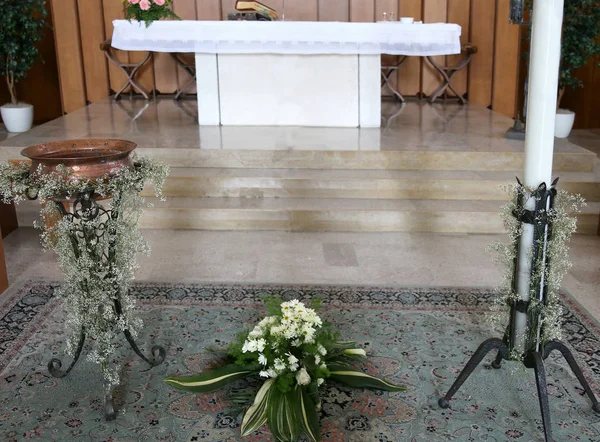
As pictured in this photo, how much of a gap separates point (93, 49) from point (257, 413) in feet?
23.4

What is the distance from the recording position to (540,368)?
105 inches

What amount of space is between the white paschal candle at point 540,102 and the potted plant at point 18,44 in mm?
6454

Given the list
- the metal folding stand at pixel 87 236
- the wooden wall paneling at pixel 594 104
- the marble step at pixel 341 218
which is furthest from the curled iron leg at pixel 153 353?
the wooden wall paneling at pixel 594 104

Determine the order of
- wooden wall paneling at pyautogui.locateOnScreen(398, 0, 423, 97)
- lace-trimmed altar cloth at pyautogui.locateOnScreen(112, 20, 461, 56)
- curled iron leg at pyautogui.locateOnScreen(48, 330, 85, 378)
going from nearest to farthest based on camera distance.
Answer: curled iron leg at pyautogui.locateOnScreen(48, 330, 85, 378) → lace-trimmed altar cloth at pyautogui.locateOnScreen(112, 20, 461, 56) → wooden wall paneling at pyautogui.locateOnScreen(398, 0, 423, 97)

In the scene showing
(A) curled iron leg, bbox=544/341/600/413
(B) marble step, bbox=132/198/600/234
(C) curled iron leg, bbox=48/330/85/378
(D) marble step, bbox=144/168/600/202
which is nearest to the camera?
(A) curled iron leg, bbox=544/341/600/413

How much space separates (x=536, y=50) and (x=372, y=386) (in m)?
1.47

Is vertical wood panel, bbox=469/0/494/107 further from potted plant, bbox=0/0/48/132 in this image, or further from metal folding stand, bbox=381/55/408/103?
potted plant, bbox=0/0/48/132

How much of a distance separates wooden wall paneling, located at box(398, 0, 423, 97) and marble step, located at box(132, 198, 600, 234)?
3.85 meters

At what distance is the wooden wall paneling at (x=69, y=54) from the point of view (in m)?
8.67

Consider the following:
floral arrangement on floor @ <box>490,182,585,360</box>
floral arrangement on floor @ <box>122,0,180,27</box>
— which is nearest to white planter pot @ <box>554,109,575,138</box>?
floral arrangement on floor @ <box>122,0,180,27</box>

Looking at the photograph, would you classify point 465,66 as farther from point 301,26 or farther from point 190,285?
point 190,285

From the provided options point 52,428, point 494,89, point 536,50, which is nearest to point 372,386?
point 52,428

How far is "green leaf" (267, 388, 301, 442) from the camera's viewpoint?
266 cm

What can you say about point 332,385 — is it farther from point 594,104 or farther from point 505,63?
point 594,104
